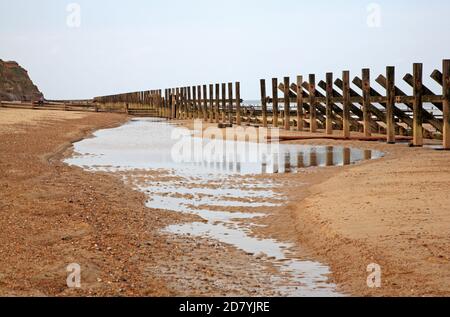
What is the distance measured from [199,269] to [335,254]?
1.51 m

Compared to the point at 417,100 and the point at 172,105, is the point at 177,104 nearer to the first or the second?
the point at 172,105

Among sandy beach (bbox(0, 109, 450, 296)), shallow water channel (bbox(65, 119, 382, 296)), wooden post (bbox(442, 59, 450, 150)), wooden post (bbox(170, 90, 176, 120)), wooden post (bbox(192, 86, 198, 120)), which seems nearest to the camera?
sandy beach (bbox(0, 109, 450, 296))

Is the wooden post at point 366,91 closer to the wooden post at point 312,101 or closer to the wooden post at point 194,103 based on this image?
the wooden post at point 312,101

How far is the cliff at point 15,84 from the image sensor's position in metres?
103

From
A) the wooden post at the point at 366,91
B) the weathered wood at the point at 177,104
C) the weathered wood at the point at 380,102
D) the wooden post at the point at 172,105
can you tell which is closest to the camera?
the weathered wood at the point at 380,102

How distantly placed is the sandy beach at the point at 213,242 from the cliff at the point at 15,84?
284ft

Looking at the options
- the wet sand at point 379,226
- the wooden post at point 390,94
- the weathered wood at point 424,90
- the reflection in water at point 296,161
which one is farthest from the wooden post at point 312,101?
the wet sand at point 379,226

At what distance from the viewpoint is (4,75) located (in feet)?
362

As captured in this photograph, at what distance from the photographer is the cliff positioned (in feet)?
336

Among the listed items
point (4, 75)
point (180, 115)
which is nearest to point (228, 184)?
point (180, 115)

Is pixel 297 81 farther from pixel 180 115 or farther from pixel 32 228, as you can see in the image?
pixel 180 115

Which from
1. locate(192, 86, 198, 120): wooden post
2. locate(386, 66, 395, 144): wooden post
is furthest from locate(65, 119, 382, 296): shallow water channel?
locate(192, 86, 198, 120): wooden post

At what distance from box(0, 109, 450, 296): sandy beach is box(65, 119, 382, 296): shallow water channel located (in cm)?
25

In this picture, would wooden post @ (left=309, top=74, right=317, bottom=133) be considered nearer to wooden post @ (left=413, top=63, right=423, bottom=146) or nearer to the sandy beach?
wooden post @ (left=413, top=63, right=423, bottom=146)
